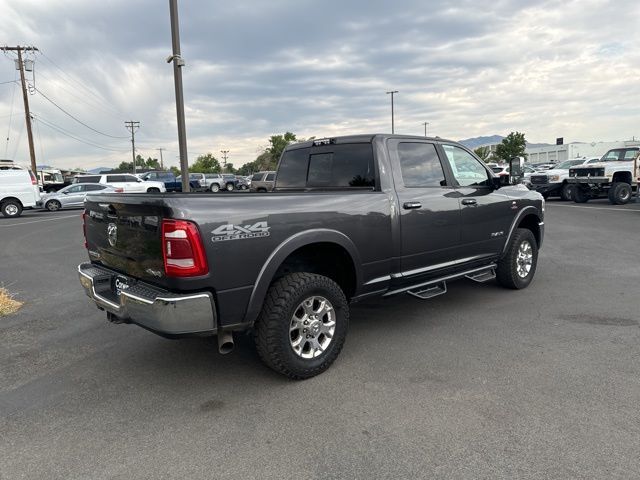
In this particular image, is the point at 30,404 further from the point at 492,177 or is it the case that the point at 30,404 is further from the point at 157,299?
the point at 492,177

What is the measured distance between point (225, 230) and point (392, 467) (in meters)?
1.73

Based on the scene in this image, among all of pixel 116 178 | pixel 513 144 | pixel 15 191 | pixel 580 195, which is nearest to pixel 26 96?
pixel 116 178

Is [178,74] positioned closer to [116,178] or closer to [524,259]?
[524,259]

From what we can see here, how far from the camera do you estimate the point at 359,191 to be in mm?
4293

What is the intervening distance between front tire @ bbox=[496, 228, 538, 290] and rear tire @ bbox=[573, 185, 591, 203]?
15.1 m

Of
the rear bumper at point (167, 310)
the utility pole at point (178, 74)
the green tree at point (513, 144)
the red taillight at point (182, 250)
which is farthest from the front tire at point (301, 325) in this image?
the green tree at point (513, 144)

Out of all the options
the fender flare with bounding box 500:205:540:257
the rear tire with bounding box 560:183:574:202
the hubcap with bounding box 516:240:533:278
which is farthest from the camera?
the rear tire with bounding box 560:183:574:202

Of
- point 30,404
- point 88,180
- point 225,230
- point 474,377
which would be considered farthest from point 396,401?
point 88,180

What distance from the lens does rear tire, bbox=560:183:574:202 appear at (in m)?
20.2

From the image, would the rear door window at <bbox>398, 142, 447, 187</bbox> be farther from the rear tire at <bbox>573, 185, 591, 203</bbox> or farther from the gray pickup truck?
the rear tire at <bbox>573, 185, 591, 203</bbox>

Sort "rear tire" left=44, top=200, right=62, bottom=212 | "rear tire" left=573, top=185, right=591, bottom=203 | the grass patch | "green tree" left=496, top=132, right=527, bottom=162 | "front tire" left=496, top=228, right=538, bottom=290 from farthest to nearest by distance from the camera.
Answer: "green tree" left=496, top=132, right=527, bottom=162 < "rear tire" left=44, top=200, right=62, bottom=212 < "rear tire" left=573, top=185, right=591, bottom=203 < "front tire" left=496, top=228, right=538, bottom=290 < the grass patch

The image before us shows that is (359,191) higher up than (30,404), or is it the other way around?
(359,191)

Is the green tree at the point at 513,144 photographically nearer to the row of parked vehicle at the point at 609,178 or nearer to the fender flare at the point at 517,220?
the row of parked vehicle at the point at 609,178

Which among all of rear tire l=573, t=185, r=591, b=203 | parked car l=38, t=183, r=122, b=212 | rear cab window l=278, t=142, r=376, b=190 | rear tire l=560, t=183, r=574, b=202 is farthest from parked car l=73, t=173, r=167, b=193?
rear cab window l=278, t=142, r=376, b=190
